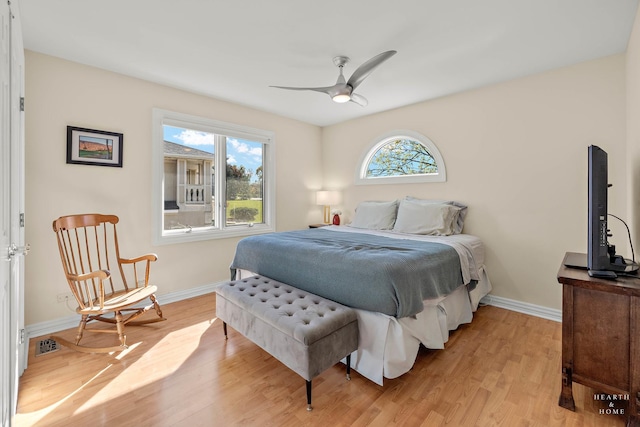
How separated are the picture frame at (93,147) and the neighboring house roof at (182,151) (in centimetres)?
51

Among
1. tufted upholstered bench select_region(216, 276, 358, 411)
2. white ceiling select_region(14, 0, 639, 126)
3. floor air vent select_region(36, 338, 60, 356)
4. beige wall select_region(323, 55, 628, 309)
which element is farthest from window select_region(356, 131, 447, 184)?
floor air vent select_region(36, 338, 60, 356)

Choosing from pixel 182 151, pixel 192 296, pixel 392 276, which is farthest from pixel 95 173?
pixel 392 276

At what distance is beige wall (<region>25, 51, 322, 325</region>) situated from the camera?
2.51m

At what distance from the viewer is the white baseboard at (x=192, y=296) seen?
99.2 inches

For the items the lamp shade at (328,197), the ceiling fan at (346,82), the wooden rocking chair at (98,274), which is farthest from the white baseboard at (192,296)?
the ceiling fan at (346,82)

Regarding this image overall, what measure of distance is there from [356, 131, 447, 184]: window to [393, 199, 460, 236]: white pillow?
499mm

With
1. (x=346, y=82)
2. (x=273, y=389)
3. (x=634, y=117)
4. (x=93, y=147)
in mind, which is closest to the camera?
(x=273, y=389)

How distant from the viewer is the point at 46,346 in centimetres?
228

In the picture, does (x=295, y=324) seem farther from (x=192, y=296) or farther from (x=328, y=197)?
(x=328, y=197)

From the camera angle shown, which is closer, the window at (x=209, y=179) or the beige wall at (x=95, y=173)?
the beige wall at (x=95, y=173)

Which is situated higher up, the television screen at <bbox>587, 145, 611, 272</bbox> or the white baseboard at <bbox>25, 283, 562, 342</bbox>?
the television screen at <bbox>587, 145, 611, 272</bbox>

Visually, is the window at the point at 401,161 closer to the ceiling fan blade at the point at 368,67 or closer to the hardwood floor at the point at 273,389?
the ceiling fan blade at the point at 368,67

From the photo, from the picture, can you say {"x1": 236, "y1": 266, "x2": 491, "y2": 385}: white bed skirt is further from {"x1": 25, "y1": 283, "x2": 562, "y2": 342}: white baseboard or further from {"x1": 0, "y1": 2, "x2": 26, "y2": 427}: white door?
{"x1": 0, "y1": 2, "x2": 26, "y2": 427}: white door

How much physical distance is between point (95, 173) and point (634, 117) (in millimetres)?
4563
